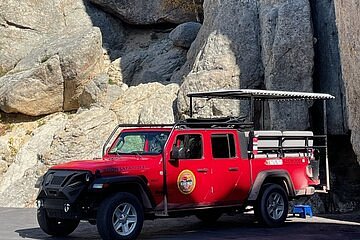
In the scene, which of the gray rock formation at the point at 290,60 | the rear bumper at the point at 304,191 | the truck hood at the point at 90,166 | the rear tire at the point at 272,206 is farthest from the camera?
the gray rock formation at the point at 290,60

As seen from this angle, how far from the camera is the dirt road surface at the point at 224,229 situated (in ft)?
38.5

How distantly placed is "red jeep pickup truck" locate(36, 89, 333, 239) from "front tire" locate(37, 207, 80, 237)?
19mm

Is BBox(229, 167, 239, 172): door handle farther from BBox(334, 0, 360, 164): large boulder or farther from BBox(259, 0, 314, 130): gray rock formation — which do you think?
BBox(259, 0, 314, 130): gray rock formation

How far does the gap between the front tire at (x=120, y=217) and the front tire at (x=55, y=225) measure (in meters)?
1.25

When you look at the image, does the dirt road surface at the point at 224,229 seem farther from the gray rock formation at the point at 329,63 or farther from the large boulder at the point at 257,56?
the large boulder at the point at 257,56

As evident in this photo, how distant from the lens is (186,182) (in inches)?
454

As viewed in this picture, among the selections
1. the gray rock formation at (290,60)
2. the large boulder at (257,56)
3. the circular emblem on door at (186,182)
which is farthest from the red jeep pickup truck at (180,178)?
the large boulder at (257,56)

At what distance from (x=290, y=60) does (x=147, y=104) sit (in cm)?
648

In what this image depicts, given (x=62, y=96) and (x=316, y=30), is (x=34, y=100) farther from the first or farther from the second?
(x=316, y=30)

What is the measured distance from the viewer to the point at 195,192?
11.7 meters

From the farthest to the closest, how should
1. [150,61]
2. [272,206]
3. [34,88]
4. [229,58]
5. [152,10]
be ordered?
1. [152,10]
2. [150,61]
3. [34,88]
4. [229,58]
5. [272,206]

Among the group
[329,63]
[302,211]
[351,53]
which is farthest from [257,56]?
[302,211]

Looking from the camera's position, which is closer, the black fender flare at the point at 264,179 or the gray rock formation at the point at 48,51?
the black fender flare at the point at 264,179

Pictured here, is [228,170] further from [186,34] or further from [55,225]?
[186,34]
